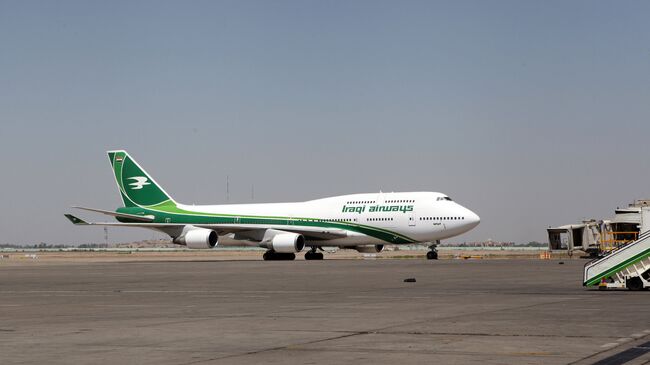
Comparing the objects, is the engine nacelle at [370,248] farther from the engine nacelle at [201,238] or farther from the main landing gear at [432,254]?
the engine nacelle at [201,238]

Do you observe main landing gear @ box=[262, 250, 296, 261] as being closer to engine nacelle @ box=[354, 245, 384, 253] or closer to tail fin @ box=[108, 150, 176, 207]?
engine nacelle @ box=[354, 245, 384, 253]

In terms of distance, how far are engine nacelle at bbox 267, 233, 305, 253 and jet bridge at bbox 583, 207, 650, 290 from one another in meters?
37.7

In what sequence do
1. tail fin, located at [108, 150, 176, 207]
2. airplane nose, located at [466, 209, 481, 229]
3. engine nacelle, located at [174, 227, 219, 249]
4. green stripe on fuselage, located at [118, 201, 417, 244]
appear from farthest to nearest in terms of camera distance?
tail fin, located at [108, 150, 176, 207], engine nacelle, located at [174, 227, 219, 249], green stripe on fuselage, located at [118, 201, 417, 244], airplane nose, located at [466, 209, 481, 229]

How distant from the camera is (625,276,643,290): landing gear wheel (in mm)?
24500

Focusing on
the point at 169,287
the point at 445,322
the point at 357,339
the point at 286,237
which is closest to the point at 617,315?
the point at 445,322

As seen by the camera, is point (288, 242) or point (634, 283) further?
point (288, 242)

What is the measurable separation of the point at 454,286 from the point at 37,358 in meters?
18.5

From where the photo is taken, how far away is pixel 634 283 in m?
24.6

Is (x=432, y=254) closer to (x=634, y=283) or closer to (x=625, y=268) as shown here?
(x=625, y=268)

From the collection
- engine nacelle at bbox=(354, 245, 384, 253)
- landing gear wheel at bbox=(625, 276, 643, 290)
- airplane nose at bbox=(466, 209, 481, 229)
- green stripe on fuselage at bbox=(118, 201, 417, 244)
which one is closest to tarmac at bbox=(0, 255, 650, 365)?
landing gear wheel at bbox=(625, 276, 643, 290)

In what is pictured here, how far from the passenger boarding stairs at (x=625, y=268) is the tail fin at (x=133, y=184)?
161 feet

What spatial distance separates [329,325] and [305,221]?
49.6 m

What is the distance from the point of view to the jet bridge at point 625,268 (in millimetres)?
24266

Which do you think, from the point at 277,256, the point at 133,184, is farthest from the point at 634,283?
the point at 133,184
